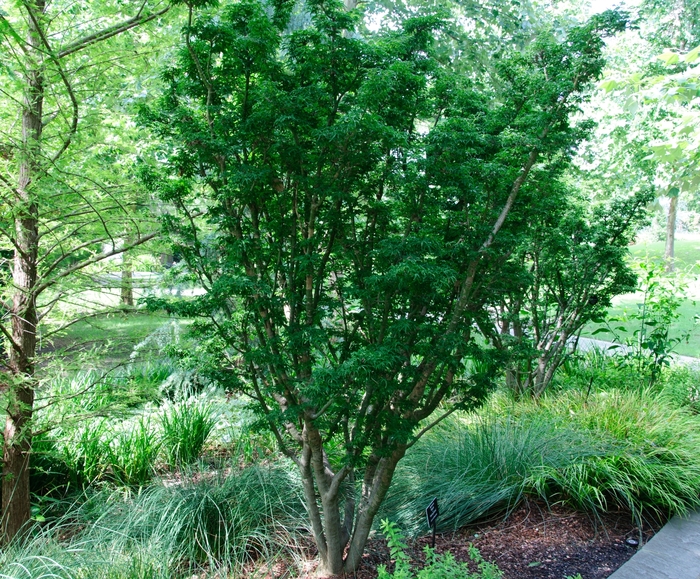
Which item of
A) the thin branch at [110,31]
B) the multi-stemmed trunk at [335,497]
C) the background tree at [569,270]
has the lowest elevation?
the multi-stemmed trunk at [335,497]

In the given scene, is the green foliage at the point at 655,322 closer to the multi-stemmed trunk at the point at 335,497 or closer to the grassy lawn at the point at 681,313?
the grassy lawn at the point at 681,313

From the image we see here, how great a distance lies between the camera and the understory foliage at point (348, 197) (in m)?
2.62

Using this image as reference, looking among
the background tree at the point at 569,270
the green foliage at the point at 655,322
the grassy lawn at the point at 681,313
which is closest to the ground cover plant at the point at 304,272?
the background tree at the point at 569,270

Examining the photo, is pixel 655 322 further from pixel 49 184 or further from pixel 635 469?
pixel 49 184

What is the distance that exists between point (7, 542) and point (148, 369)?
3439mm

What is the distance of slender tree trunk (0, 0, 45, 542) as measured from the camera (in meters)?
3.37

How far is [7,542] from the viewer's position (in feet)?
11.4

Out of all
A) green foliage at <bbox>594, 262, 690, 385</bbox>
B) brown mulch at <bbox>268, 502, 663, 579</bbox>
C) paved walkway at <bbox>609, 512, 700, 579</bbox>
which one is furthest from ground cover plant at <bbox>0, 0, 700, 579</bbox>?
green foliage at <bbox>594, 262, 690, 385</bbox>

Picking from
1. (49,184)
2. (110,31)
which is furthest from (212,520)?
(110,31)

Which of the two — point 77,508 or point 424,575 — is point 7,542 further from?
point 424,575

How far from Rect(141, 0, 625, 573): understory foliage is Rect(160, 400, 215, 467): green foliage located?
1.86 m

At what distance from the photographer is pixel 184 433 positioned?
188 inches

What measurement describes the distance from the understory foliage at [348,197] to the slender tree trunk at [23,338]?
1005 millimetres

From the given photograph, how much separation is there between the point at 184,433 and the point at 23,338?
1.68 metres
